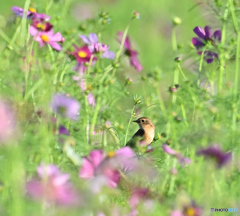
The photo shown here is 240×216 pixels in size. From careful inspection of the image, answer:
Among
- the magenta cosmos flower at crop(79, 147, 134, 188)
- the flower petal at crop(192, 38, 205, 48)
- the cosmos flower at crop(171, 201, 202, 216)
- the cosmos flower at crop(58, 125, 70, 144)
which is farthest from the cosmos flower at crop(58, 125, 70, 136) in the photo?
the flower petal at crop(192, 38, 205, 48)

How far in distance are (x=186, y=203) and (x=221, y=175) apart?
1.01 feet

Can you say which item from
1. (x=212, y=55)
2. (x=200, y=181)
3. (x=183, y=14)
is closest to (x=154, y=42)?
(x=183, y=14)

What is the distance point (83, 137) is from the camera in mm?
1604

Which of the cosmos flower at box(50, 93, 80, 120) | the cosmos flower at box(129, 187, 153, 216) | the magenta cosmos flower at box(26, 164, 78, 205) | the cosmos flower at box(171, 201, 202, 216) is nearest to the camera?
the magenta cosmos flower at box(26, 164, 78, 205)

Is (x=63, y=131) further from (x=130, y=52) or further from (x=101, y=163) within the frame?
(x=130, y=52)

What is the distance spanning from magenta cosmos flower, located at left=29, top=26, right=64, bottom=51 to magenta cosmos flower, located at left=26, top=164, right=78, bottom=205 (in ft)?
2.01

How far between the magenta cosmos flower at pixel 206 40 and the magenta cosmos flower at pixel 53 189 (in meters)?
0.80

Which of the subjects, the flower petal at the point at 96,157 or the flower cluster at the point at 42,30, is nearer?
the flower petal at the point at 96,157

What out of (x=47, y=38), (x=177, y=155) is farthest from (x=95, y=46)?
(x=177, y=155)

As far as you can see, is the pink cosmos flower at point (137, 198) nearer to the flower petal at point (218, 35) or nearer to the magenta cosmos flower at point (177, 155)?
the magenta cosmos flower at point (177, 155)

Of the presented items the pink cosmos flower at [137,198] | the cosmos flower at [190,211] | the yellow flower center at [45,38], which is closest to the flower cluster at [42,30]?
the yellow flower center at [45,38]

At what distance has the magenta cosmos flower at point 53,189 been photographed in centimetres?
103

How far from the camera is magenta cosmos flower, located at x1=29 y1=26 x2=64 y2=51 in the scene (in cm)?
172

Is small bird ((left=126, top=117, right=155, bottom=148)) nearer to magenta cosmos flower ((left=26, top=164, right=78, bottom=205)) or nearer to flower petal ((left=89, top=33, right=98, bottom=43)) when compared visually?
flower petal ((left=89, top=33, right=98, bottom=43))
